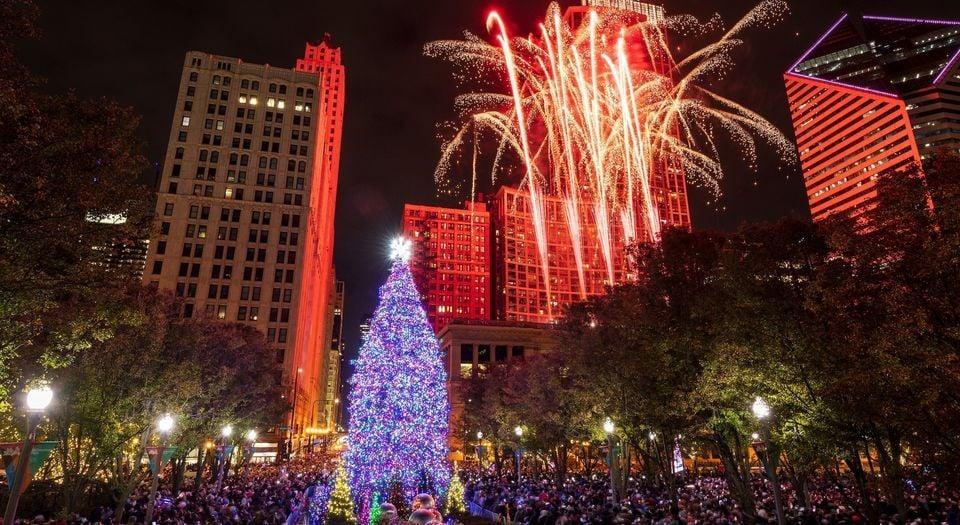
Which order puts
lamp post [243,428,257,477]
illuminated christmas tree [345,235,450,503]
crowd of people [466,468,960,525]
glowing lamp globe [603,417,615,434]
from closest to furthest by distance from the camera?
crowd of people [466,468,960,525], illuminated christmas tree [345,235,450,503], glowing lamp globe [603,417,615,434], lamp post [243,428,257,477]

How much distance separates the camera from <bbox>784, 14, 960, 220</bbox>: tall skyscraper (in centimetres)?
13012

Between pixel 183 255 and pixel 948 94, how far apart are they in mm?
172773

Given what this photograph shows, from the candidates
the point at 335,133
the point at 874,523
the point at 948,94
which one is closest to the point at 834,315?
the point at 874,523

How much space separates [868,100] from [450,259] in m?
120

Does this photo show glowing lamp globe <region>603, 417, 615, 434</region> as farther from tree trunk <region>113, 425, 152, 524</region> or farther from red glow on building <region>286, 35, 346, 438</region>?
red glow on building <region>286, 35, 346, 438</region>

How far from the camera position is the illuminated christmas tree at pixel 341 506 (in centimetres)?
2164

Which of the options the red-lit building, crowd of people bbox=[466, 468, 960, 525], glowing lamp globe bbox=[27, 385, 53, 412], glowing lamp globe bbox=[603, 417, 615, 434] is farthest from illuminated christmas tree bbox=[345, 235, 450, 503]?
the red-lit building

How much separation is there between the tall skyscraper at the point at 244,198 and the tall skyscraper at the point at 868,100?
386 ft

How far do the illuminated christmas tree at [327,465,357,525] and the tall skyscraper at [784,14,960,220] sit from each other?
134721 mm

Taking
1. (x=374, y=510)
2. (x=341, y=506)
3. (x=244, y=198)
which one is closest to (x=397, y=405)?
(x=374, y=510)

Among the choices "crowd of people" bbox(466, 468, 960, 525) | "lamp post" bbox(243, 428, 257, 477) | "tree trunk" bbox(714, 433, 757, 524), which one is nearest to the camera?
"crowd of people" bbox(466, 468, 960, 525)

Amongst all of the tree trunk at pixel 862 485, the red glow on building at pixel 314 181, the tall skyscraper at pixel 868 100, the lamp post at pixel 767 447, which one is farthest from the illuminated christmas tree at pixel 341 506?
the tall skyscraper at pixel 868 100

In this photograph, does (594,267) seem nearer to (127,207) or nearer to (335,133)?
(335,133)

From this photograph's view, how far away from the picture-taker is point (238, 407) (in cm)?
3916
